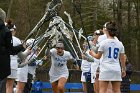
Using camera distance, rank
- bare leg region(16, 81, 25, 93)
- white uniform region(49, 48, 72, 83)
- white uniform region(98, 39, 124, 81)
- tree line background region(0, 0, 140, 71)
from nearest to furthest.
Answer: white uniform region(98, 39, 124, 81) < white uniform region(49, 48, 72, 83) < bare leg region(16, 81, 25, 93) < tree line background region(0, 0, 140, 71)

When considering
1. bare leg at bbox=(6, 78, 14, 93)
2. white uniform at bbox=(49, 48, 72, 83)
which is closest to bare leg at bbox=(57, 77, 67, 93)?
white uniform at bbox=(49, 48, 72, 83)

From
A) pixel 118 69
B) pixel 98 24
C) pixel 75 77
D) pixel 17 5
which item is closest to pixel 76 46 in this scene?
pixel 118 69

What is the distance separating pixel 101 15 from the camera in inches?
1359

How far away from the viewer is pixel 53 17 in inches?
512

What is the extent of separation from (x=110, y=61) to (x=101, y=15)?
79.3ft

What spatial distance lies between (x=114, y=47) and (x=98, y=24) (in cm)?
2421

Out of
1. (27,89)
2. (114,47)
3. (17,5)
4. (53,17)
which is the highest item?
(17,5)

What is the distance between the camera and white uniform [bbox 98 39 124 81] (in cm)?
1048

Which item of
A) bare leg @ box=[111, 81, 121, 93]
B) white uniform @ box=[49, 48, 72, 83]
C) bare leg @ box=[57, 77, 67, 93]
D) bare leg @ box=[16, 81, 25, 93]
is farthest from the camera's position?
bare leg @ box=[16, 81, 25, 93]

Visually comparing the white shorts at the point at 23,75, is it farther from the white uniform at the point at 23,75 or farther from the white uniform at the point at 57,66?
the white uniform at the point at 57,66

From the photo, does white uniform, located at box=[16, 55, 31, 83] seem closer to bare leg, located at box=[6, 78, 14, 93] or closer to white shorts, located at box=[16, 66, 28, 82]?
white shorts, located at box=[16, 66, 28, 82]

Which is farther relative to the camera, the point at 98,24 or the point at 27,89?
the point at 98,24

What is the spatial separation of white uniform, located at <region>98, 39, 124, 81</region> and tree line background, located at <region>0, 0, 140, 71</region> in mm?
21284

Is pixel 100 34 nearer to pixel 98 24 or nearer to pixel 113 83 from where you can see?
pixel 113 83
